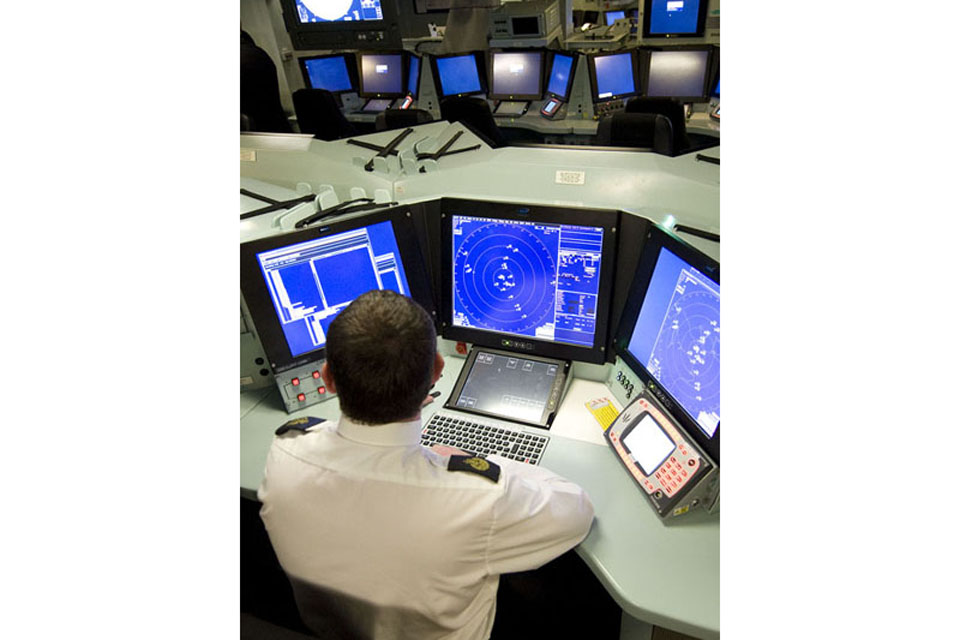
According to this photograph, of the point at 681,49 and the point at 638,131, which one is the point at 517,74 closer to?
the point at 681,49

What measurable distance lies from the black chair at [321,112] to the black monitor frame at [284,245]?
367 cm

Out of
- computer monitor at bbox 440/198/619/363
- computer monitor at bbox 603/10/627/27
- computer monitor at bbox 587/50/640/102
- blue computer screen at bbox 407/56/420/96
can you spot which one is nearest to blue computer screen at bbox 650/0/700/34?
computer monitor at bbox 587/50/640/102

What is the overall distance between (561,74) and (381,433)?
471 centimetres

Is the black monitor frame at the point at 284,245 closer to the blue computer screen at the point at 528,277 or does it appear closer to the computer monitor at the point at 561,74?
the blue computer screen at the point at 528,277

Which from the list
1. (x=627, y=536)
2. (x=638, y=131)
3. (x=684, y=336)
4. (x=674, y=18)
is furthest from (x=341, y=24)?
(x=674, y=18)

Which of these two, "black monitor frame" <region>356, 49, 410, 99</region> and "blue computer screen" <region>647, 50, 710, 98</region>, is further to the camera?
"black monitor frame" <region>356, 49, 410, 99</region>

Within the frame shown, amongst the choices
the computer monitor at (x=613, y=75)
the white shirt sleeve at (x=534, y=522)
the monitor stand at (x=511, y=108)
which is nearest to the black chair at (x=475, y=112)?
the monitor stand at (x=511, y=108)

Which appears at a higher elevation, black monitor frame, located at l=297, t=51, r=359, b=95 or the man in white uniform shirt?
black monitor frame, located at l=297, t=51, r=359, b=95

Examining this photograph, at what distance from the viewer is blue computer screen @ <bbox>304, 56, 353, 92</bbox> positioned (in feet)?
18.9

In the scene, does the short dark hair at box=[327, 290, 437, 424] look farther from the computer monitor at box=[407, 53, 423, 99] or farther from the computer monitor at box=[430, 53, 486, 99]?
the computer monitor at box=[407, 53, 423, 99]

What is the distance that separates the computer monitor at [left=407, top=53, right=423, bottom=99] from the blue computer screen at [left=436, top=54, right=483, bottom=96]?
12.3 inches

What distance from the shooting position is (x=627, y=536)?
1.11 meters

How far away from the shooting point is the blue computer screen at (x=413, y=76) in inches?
216

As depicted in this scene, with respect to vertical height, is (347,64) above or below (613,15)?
below
